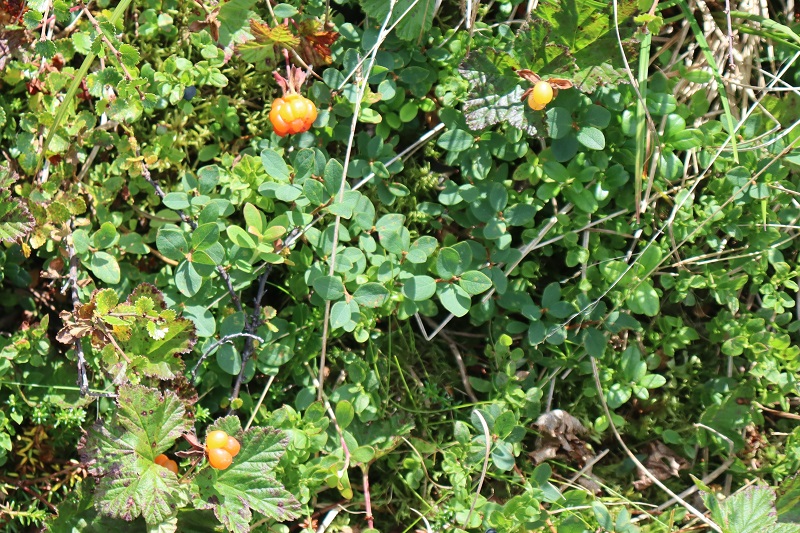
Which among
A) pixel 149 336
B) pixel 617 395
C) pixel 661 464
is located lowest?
→ pixel 661 464

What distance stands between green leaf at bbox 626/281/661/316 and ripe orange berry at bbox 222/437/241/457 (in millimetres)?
1222

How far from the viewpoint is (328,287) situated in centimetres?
208

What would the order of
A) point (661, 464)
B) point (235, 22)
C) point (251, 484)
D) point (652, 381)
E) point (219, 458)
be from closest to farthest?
point (219, 458) → point (251, 484) → point (235, 22) → point (652, 381) → point (661, 464)

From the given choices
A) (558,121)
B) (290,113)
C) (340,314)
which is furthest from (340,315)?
(558,121)

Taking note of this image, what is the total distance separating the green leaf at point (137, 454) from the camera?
6.30 feet

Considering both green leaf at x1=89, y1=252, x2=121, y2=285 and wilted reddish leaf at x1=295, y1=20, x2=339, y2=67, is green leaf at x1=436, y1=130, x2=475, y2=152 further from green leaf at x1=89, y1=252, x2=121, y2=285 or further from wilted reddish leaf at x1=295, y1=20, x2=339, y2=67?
green leaf at x1=89, y1=252, x2=121, y2=285

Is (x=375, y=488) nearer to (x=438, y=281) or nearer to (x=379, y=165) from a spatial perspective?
(x=438, y=281)

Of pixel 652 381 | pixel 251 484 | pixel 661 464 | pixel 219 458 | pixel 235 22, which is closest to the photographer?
pixel 219 458

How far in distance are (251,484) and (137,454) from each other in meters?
0.31

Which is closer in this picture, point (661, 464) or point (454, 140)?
point (454, 140)

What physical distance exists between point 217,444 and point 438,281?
0.76 metres

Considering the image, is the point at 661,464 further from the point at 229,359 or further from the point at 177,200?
the point at 177,200

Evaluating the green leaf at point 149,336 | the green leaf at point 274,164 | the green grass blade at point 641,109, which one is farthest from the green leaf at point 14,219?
the green grass blade at point 641,109

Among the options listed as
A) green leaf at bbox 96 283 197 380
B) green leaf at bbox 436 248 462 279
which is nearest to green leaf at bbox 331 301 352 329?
green leaf at bbox 436 248 462 279
